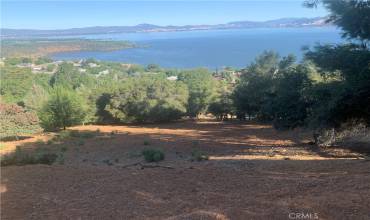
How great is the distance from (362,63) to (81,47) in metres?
156

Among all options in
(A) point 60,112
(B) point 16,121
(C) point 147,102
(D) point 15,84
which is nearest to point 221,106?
(C) point 147,102

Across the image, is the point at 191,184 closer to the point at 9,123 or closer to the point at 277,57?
the point at 277,57

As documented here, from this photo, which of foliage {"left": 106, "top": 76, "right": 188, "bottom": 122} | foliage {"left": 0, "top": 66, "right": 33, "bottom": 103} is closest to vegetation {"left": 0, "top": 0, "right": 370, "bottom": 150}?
foliage {"left": 106, "top": 76, "right": 188, "bottom": 122}

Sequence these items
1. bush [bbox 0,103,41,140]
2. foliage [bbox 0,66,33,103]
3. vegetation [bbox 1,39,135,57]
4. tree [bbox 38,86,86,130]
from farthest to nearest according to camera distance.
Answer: vegetation [bbox 1,39,135,57] < foliage [bbox 0,66,33,103] < bush [bbox 0,103,41,140] < tree [bbox 38,86,86,130]

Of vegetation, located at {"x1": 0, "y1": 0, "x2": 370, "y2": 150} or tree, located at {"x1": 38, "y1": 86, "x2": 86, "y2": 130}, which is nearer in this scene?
vegetation, located at {"x1": 0, "y1": 0, "x2": 370, "y2": 150}

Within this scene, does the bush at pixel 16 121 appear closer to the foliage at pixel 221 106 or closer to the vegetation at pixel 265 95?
the vegetation at pixel 265 95

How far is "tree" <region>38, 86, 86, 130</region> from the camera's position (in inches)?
1308

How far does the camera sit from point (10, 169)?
10242mm

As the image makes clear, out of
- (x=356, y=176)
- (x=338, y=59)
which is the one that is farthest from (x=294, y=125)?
(x=356, y=176)

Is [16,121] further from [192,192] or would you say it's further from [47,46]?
[47,46]

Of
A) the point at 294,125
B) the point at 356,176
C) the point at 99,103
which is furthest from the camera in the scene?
the point at 99,103

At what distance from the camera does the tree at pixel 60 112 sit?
33219 millimetres

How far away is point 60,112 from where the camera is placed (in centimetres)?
3334

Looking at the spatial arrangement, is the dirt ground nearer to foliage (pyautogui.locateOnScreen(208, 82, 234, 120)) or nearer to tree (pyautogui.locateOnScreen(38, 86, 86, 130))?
tree (pyautogui.locateOnScreen(38, 86, 86, 130))
